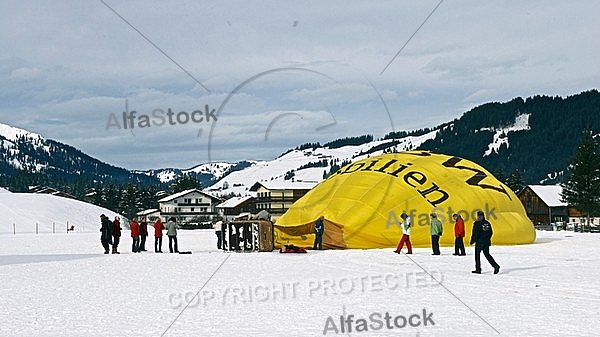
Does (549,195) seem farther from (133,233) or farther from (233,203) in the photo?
(133,233)

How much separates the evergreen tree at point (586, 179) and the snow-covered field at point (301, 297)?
168ft

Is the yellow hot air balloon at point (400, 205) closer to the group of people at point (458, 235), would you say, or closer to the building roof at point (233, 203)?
the group of people at point (458, 235)

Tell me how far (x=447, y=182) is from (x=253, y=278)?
13.0 m

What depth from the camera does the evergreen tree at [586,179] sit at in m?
67.7

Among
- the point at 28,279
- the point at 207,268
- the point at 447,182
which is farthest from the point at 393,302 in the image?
the point at 447,182

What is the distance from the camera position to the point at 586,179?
68.3 meters

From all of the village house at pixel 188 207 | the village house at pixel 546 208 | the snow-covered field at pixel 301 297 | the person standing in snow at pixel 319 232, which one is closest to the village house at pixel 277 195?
the village house at pixel 188 207

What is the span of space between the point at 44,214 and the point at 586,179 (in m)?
55.5

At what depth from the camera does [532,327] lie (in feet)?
30.9

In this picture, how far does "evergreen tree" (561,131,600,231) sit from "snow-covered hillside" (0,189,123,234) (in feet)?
158

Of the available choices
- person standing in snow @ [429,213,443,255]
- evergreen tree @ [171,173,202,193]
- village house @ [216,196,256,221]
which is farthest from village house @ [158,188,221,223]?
person standing in snow @ [429,213,443,255]

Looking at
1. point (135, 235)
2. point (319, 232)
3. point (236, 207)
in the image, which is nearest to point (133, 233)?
point (135, 235)

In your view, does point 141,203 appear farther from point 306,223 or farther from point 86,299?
point 86,299

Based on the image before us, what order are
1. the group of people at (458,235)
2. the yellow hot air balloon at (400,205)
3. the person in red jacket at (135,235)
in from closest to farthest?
the group of people at (458,235), the yellow hot air balloon at (400,205), the person in red jacket at (135,235)
